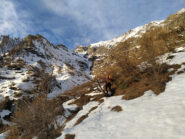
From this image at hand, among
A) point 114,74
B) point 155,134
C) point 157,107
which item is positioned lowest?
point 155,134

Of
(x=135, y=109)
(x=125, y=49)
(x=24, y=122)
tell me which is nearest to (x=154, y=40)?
(x=125, y=49)

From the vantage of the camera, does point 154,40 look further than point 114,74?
No

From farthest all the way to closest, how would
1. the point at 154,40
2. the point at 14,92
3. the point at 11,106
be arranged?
the point at 14,92 → the point at 11,106 → the point at 154,40

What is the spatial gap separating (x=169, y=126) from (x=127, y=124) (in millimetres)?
1287

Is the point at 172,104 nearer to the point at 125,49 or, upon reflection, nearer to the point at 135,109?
the point at 135,109

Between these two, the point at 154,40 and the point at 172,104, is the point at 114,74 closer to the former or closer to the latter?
the point at 154,40

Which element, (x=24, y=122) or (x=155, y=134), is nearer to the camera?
(x=155, y=134)

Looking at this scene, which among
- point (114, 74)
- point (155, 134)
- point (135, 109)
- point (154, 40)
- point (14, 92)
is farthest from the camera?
point (14, 92)

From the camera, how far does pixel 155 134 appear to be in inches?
105

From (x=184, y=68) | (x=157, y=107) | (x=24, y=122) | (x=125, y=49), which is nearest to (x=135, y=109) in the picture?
(x=157, y=107)

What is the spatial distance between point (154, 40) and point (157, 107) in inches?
176

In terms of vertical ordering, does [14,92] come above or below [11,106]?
above

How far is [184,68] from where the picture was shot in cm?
579

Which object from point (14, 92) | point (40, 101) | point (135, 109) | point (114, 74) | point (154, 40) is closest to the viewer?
point (135, 109)
